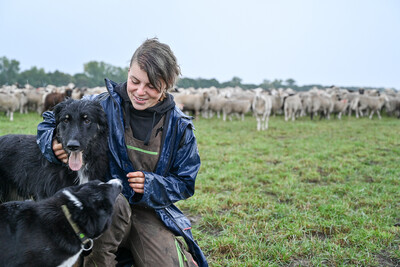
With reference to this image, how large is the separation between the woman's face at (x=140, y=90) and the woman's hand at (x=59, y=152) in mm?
822

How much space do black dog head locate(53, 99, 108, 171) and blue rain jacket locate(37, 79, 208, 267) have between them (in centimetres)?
9

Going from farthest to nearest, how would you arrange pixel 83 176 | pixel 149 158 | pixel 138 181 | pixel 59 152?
pixel 83 176 → pixel 59 152 → pixel 149 158 → pixel 138 181

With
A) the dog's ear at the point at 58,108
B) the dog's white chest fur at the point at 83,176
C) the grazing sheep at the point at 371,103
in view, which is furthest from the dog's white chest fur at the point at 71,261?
the grazing sheep at the point at 371,103

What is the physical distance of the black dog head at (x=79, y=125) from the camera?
2947mm

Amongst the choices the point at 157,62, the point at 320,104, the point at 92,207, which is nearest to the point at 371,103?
the point at 320,104

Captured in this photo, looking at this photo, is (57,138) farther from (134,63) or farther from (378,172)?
(378,172)

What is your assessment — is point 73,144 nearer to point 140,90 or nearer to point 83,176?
point 83,176

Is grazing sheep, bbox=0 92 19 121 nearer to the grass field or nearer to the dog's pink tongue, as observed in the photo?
the grass field

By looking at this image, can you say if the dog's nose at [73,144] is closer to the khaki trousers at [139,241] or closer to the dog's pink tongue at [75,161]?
the dog's pink tongue at [75,161]

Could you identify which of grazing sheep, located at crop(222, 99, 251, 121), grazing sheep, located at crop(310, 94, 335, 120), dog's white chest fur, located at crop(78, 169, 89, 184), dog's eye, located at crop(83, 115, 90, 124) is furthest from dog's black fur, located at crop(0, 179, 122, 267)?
grazing sheep, located at crop(310, 94, 335, 120)

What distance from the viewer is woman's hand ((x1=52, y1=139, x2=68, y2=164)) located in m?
2.97

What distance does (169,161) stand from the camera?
295 centimetres

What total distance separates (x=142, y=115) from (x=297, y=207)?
326 centimetres

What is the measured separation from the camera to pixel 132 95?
2936 mm
